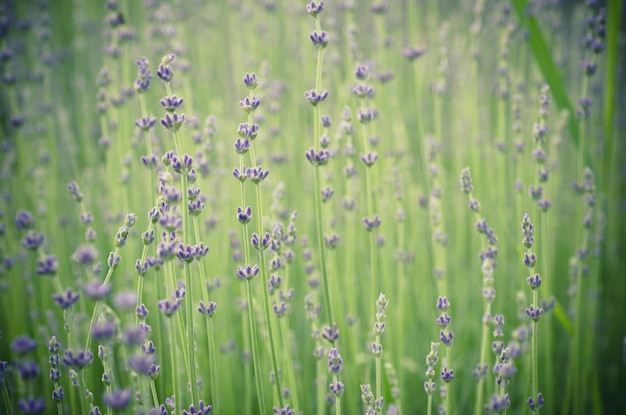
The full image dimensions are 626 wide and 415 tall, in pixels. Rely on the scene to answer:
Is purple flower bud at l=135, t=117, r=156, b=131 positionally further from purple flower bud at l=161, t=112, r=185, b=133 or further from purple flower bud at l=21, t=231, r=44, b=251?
purple flower bud at l=21, t=231, r=44, b=251

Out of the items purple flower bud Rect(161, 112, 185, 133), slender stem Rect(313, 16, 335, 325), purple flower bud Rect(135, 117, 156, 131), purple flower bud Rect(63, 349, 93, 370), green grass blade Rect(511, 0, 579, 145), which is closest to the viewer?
purple flower bud Rect(63, 349, 93, 370)

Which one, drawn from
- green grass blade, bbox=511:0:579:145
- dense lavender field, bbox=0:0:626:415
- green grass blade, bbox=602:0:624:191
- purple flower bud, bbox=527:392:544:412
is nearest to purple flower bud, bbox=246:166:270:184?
dense lavender field, bbox=0:0:626:415

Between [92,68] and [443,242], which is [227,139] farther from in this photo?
[92,68]

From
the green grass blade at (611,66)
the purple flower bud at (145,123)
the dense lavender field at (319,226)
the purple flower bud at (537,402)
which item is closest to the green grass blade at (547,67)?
the dense lavender field at (319,226)

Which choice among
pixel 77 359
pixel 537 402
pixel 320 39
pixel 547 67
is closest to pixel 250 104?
pixel 320 39

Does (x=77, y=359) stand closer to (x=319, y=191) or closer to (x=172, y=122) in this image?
(x=172, y=122)

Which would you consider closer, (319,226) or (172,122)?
(172,122)

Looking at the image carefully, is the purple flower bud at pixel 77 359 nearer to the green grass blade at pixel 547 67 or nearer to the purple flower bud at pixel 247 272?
the purple flower bud at pixel 247 272

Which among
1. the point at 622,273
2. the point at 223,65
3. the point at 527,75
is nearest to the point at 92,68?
the point at 223,65
